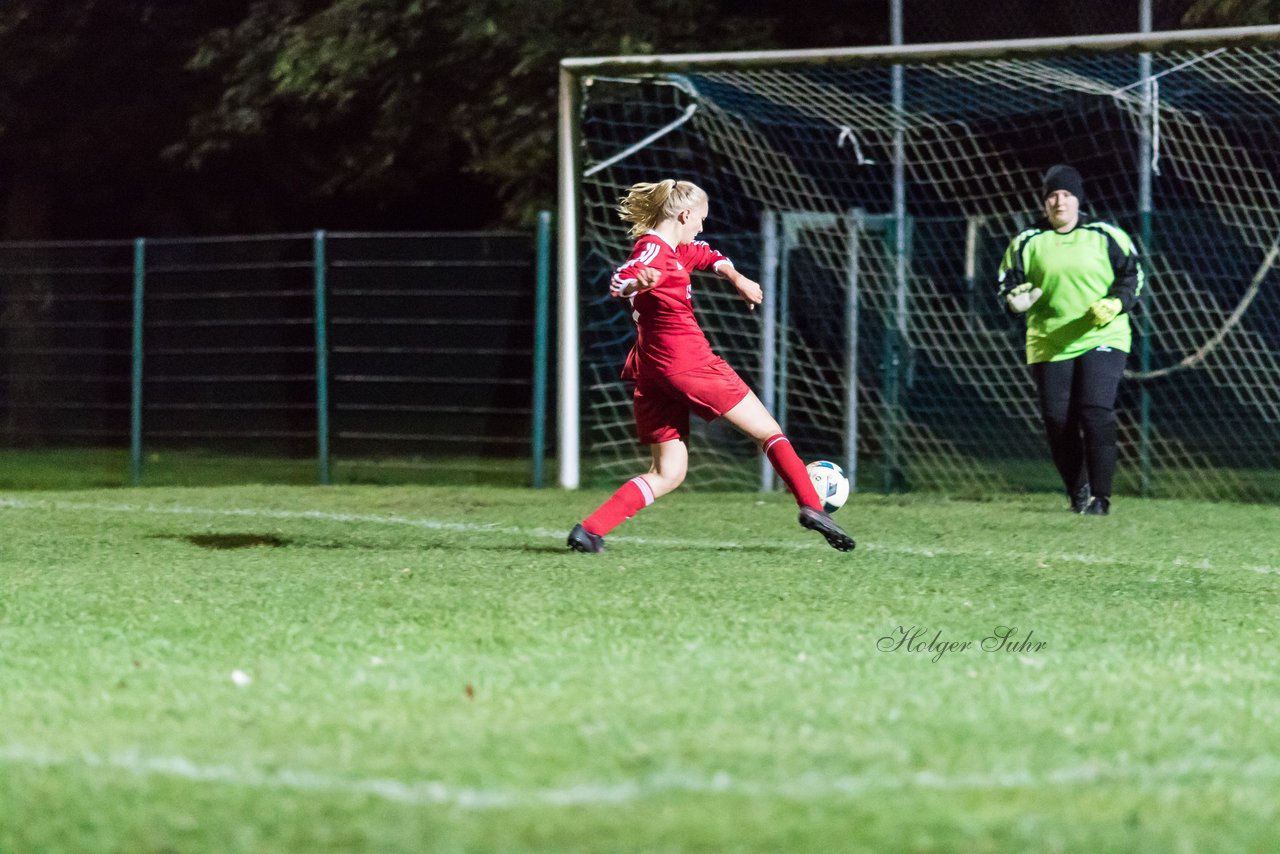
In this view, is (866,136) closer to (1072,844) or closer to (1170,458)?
(1170,458)

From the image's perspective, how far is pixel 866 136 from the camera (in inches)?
581

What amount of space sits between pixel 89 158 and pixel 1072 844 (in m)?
20.4

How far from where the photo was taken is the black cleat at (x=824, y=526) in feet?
25.5

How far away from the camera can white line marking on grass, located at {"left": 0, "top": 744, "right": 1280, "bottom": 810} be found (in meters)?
3.83

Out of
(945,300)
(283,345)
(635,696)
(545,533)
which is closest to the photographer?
(635,696)

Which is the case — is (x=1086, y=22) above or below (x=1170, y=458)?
above

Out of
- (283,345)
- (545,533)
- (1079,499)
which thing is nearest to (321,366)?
(283,345)

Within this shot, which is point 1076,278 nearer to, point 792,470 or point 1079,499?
point 1079,499

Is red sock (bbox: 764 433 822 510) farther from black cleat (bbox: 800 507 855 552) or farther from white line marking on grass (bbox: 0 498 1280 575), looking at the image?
white line marking on grass (bbox: 0 498 1280 575)

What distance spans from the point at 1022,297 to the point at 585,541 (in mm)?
3285

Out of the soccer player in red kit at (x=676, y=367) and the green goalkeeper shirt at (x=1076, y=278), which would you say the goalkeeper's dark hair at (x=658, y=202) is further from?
the green goalkeeper shirt at (x=1076, y=278)

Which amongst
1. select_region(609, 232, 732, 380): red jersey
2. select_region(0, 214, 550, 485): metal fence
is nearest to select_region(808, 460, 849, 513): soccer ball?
select_region(609, 232, 732, 380): red jersey

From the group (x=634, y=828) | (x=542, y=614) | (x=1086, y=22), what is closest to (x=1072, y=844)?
(x=634, y=828)

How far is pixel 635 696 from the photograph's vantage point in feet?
16.0
